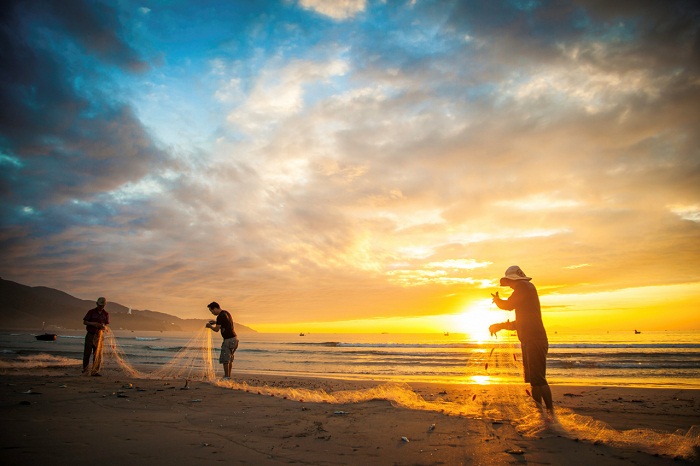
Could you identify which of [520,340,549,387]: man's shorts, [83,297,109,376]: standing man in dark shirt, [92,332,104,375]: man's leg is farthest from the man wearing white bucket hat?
[92,332,104,375]: man's leg

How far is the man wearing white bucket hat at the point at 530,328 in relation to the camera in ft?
20.0

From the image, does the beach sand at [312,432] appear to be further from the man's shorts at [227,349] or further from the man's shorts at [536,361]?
the man's shorts at [227,349]

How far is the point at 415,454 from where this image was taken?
4.08 meters

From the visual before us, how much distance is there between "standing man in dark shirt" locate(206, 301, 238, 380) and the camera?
11.6 m

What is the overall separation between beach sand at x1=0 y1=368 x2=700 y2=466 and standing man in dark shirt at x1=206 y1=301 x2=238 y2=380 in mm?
3710

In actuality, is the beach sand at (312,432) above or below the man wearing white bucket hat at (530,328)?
below

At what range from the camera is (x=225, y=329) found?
11805mm

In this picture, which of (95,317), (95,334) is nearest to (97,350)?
(95,334)

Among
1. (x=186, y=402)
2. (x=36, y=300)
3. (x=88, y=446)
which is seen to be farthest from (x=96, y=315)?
(x=36, y=300)

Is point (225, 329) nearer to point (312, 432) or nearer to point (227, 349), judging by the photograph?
point (227, 349)

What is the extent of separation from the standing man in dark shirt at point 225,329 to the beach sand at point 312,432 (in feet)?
12.2

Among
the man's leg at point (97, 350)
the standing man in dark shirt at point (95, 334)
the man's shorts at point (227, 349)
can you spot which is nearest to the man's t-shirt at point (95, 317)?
the standing man in dark shirt at point (95, 334)

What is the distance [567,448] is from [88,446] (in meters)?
5.66

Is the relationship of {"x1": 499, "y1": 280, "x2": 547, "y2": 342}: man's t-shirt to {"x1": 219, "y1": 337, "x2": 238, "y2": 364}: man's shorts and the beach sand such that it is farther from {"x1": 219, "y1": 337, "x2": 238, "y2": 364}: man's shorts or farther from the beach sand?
{"x1": 219, "y1": 337, "x2": 238, "y2": 364}: man's shorts
